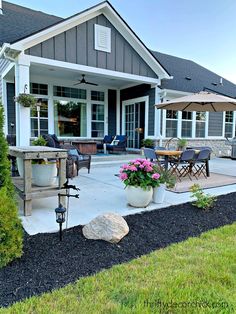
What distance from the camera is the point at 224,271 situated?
2.21 metres

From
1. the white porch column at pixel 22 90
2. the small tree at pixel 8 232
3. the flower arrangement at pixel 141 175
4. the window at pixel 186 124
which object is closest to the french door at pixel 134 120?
the window at pixel 186 124

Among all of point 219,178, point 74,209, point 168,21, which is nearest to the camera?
point 74,209

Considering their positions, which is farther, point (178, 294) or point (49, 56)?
A: point (49, 56)

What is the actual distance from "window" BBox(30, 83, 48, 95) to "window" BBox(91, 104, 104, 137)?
2.29 m

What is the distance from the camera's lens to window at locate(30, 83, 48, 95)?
9.80m

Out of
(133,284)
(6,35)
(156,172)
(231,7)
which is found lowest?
(133,284)

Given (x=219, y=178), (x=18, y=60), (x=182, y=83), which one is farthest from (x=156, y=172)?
(x=182, y=83)

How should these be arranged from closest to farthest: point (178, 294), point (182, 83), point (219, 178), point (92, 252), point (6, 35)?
point (178, 294), point (92, 252), point (219, 178), point (6, 35), point (182, 83)

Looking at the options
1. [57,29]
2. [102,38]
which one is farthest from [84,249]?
[102,38]

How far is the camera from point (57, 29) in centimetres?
743

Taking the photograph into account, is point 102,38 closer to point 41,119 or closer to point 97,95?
point 97,95

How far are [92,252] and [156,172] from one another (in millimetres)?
1920

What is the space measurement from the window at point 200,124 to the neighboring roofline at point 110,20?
10.6 feet

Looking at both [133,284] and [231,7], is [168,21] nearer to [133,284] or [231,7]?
[231,7]
